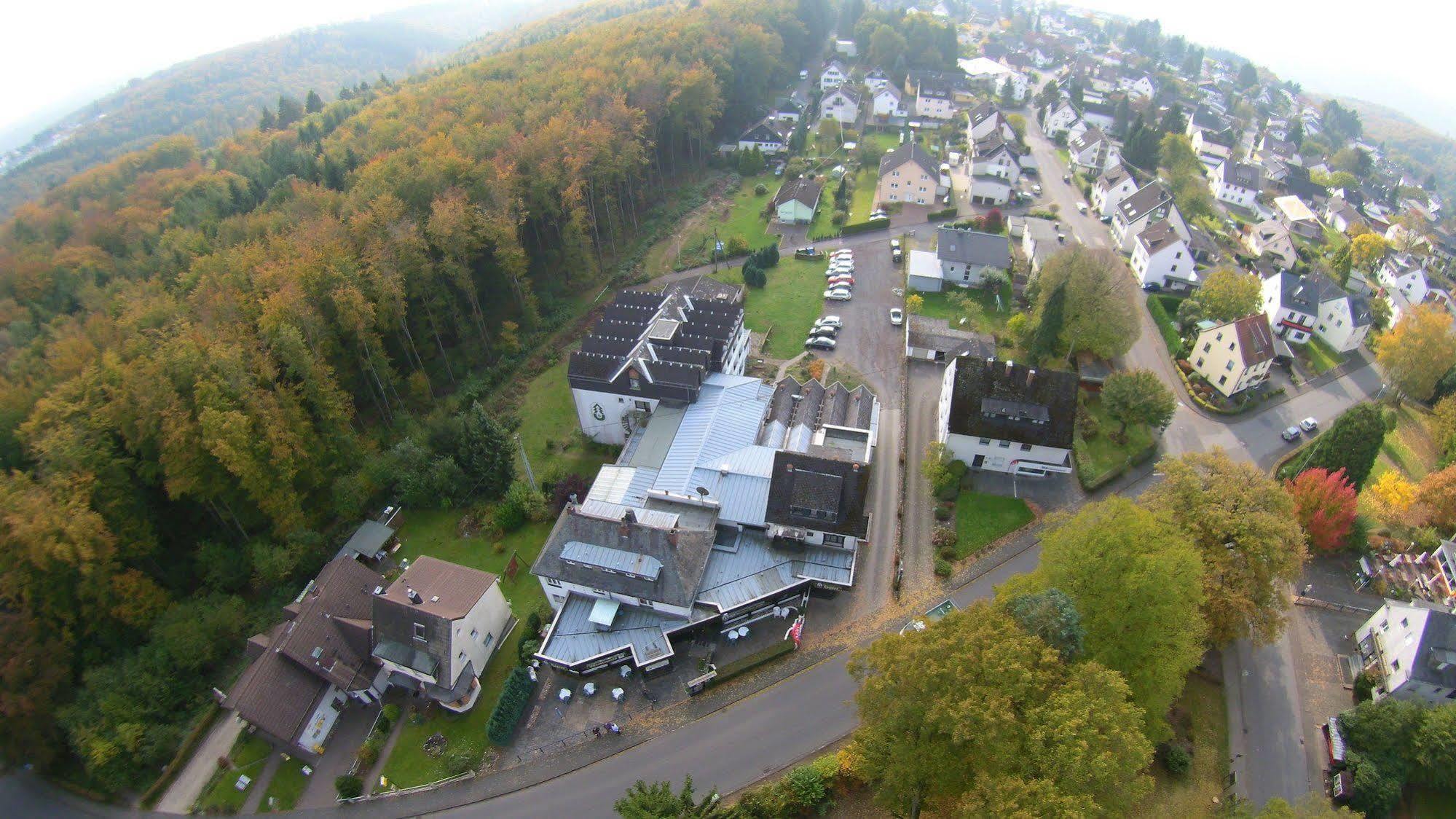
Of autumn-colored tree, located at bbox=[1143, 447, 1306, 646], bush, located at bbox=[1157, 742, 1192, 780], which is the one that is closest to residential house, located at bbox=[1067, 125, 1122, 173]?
autumn-colored tree, located at bbox=[1143, 447, 1306, 646]

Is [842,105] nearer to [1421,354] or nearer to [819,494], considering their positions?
[1421,354]

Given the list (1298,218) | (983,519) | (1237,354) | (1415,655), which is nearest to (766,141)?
(1237,354)

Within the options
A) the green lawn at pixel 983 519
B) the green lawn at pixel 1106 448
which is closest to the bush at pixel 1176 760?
the green lawn at pixel 983 519

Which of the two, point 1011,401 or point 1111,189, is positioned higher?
point 1111,189

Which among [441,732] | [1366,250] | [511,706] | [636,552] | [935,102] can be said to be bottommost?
[441,732]

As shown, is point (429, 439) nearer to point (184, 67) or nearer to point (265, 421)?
point (265, 421)
